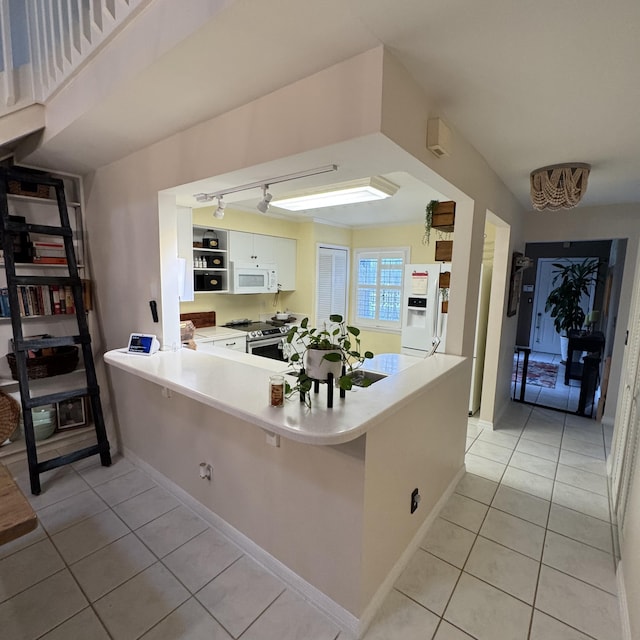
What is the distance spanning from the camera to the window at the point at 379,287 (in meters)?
5.27

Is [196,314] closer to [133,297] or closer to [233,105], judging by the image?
[133,297]

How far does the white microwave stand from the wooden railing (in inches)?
94.7

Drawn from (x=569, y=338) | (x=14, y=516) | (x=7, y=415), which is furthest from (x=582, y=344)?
(x=7, y=415)

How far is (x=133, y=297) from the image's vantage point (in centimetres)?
244

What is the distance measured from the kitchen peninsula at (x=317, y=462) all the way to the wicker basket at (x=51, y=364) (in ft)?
2.80

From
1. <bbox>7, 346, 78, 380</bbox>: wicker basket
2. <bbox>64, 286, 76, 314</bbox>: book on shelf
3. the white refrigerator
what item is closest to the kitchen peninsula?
<bbox>7, 346, 78, 380</bbox>: wicker basket

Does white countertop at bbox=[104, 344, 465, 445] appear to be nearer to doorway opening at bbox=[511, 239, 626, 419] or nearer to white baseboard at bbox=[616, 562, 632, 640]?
white baseboard at bbox=[616, 562, 632, 640]

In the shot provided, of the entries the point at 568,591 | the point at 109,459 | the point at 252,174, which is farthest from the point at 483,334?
the point at 109,459

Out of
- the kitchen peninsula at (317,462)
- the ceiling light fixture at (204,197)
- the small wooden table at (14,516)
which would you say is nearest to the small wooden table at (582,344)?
the kitchen peninsula at (317,462)

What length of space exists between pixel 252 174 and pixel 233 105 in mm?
298

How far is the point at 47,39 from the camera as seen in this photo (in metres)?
1.82

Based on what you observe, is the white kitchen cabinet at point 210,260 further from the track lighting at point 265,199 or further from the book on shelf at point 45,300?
the track lighting at point 265,199

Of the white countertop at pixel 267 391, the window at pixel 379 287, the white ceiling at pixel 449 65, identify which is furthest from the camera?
the window at pixel 379 287

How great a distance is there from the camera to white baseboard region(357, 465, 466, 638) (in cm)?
151
